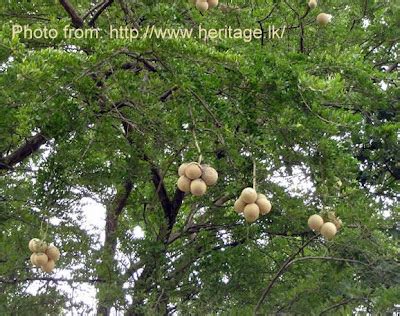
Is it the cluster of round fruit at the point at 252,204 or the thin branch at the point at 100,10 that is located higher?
the thin branch at the point at 100,10

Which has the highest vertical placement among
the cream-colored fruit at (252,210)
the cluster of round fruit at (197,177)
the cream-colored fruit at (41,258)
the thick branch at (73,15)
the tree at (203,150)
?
the thick branch at (73,15)

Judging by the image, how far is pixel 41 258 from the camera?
3281mm

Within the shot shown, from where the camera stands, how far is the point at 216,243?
5395 mm

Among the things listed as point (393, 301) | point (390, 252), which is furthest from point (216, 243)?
point (393, 301)

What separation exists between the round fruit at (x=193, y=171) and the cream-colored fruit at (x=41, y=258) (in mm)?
901

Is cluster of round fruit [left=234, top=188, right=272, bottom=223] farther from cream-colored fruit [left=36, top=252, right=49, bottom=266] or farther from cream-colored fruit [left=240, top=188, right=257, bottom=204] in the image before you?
cream-colored fruit [left=36, top=252, right=49, bottom=266]

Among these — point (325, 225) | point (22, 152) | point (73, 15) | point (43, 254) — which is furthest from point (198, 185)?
point (73, 15)

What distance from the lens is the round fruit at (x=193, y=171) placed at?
2980mm

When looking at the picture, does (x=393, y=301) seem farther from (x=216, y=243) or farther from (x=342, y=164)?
(x=216, y=243)

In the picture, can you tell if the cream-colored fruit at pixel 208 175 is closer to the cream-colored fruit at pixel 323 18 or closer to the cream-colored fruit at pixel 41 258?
the cream-colored fruit at pixel 41 258

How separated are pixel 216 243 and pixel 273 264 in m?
0.54

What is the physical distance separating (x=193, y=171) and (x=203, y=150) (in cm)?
97

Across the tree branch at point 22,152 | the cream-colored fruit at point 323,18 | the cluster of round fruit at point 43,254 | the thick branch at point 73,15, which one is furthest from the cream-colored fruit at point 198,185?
Answer: the cream-colored fruit at point 323,18

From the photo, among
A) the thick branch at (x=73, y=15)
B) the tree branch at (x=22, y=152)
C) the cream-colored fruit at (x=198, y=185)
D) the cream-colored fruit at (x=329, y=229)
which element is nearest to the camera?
the cream-colored fruit at (x=198, y=185)
